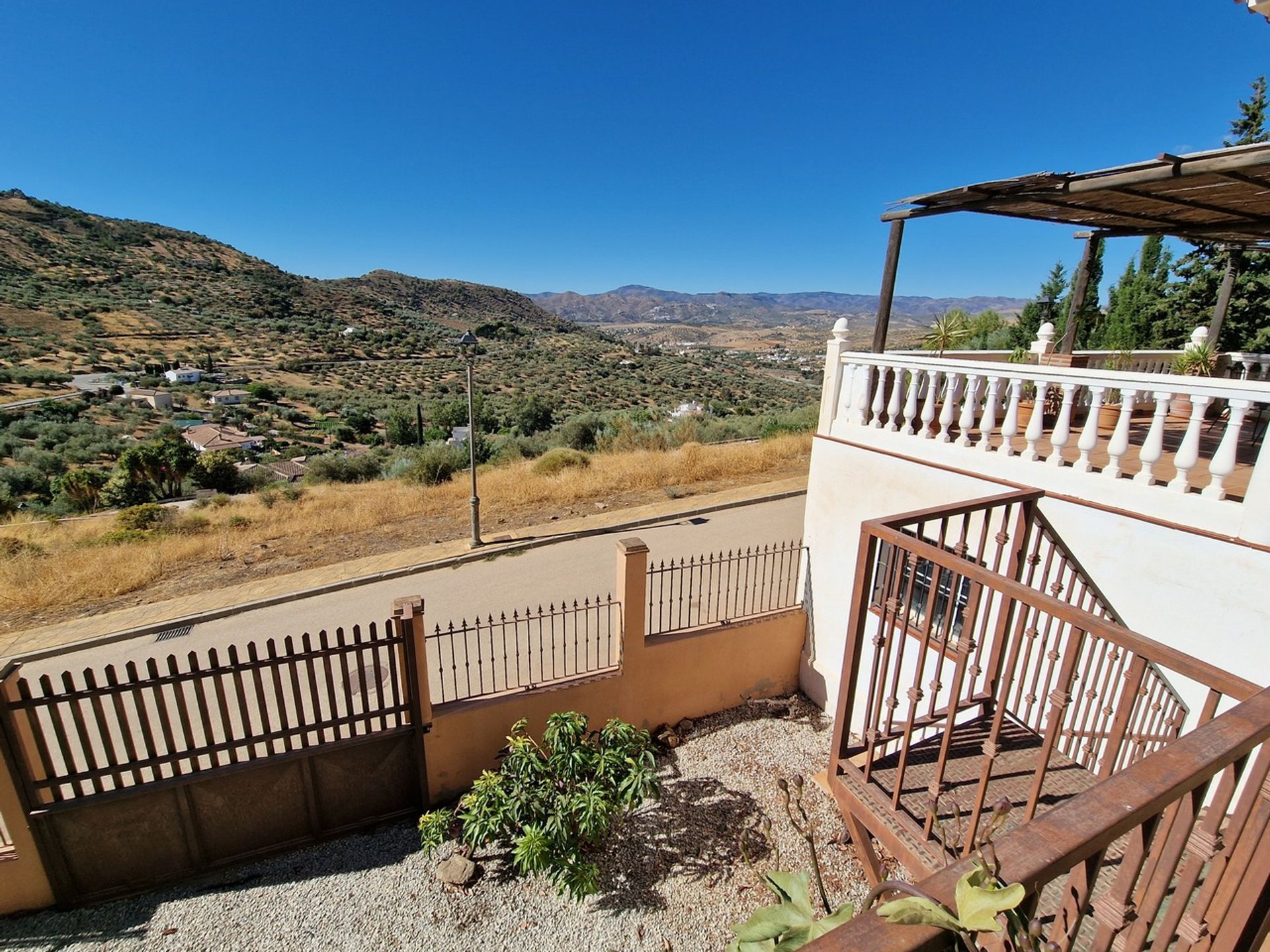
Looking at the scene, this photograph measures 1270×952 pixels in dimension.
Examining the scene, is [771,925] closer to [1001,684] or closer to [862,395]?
[1001,684]

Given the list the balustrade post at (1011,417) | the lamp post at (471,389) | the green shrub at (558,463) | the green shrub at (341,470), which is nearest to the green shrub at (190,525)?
the green shrub at (341,470)

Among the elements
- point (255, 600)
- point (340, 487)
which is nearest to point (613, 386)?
point (340, 487)

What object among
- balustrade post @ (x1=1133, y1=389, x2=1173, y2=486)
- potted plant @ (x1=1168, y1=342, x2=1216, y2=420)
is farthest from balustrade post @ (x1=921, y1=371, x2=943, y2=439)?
potted plant @ (x1=1168, y1=342, x2=1216, y2=420)

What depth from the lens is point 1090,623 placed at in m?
1.99

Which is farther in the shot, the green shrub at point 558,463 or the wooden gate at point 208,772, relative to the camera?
the green shrub at point 558,463

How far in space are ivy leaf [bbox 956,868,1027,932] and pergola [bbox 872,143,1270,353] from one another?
5.74 m

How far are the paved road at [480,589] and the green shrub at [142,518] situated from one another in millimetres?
5373

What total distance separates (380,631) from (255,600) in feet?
7.01

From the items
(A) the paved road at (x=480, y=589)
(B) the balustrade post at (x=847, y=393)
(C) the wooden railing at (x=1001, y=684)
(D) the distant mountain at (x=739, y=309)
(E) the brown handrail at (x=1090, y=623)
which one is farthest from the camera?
(D) the distant mountain at (x=739, y=309)

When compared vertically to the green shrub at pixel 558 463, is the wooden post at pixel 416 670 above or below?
above

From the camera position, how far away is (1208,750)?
1.16m

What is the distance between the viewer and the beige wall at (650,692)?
5480 mm

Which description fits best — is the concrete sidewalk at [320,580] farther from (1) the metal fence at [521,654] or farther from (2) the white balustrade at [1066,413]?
(2) the white balustrade at [1066,413]

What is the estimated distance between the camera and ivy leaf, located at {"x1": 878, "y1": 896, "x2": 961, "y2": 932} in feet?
2.46
